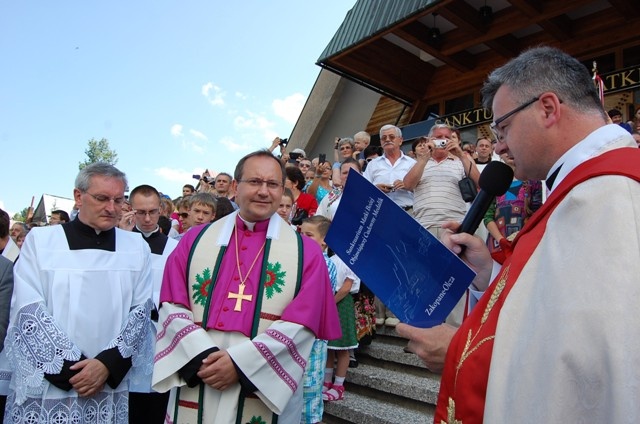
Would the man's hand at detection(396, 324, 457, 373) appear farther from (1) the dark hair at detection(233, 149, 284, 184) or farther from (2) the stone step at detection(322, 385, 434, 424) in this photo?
(2) the stone step at detection(322, 385, 434, 424)

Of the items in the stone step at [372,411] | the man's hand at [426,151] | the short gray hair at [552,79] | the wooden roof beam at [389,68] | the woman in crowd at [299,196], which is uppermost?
the wooden roof beam at [389,68]

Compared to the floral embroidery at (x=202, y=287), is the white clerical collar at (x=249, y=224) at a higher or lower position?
higher

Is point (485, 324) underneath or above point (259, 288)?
above

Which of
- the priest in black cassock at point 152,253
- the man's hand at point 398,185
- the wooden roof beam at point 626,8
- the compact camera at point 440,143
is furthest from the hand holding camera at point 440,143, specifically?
the wooden roof beam at point 626,8

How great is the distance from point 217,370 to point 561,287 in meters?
1.89

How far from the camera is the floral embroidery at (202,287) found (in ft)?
9.69

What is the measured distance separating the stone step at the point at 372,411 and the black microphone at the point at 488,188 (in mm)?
3017

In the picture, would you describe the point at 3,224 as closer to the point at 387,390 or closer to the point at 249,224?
the point at 249,224

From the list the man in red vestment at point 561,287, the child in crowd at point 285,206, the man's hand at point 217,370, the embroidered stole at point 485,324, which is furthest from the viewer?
the child in crowd at point 285,206

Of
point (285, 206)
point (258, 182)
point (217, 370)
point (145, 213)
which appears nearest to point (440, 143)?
point (285, 206)

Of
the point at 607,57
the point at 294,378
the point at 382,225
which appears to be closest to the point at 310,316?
the point at 294,378

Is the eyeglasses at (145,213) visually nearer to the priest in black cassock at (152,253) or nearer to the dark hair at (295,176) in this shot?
the priest in black cassock at (152,253)

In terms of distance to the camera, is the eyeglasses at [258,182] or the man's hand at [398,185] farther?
the man's hand at [398,185]

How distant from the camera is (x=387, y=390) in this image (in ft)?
17.0
